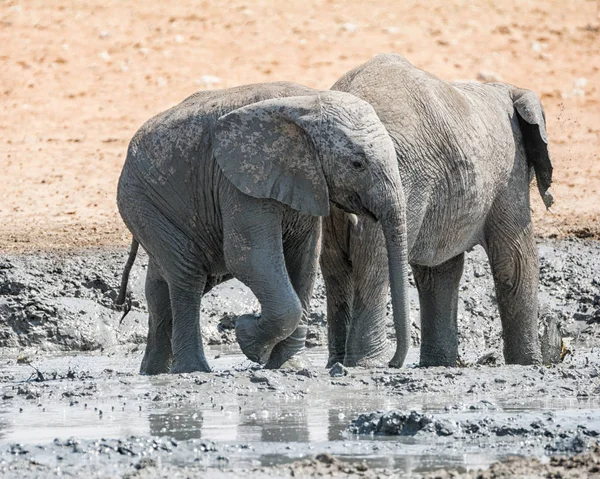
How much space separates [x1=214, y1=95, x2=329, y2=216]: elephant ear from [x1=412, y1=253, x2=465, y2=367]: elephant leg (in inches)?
77.6

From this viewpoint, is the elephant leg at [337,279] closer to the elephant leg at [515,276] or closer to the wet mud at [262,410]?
the wet mud at [262,410]

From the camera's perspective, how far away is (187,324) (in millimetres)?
8461

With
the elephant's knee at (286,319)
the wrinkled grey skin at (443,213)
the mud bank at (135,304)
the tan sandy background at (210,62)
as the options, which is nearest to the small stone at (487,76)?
the tan sandy background at (210,62)

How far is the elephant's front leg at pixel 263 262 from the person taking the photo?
7871mm

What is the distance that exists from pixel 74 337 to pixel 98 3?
38.4 ft

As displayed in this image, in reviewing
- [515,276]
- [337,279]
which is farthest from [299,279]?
[515,276]

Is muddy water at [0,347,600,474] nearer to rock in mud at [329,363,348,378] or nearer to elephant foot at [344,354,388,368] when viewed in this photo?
rock in mud at [329,363,348,378]

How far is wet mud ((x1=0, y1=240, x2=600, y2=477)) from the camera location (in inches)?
236

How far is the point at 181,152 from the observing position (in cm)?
817

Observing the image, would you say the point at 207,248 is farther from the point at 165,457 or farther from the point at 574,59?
the point at 574,59

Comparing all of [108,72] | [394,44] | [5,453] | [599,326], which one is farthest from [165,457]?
[394,44]

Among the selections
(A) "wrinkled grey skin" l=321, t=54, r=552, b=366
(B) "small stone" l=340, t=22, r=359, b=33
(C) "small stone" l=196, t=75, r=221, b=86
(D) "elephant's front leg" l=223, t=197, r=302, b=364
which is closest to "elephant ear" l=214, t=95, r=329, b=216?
(D) "elephant's front leg" l=223, t=197, r=302, b=364

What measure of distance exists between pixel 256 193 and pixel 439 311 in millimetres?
2247

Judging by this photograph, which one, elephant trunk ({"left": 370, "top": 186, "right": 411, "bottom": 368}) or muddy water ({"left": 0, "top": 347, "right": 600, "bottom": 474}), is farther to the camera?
elephant trunk ({"left": 370, "top": 186, "right": 411, "bottom": 368})
